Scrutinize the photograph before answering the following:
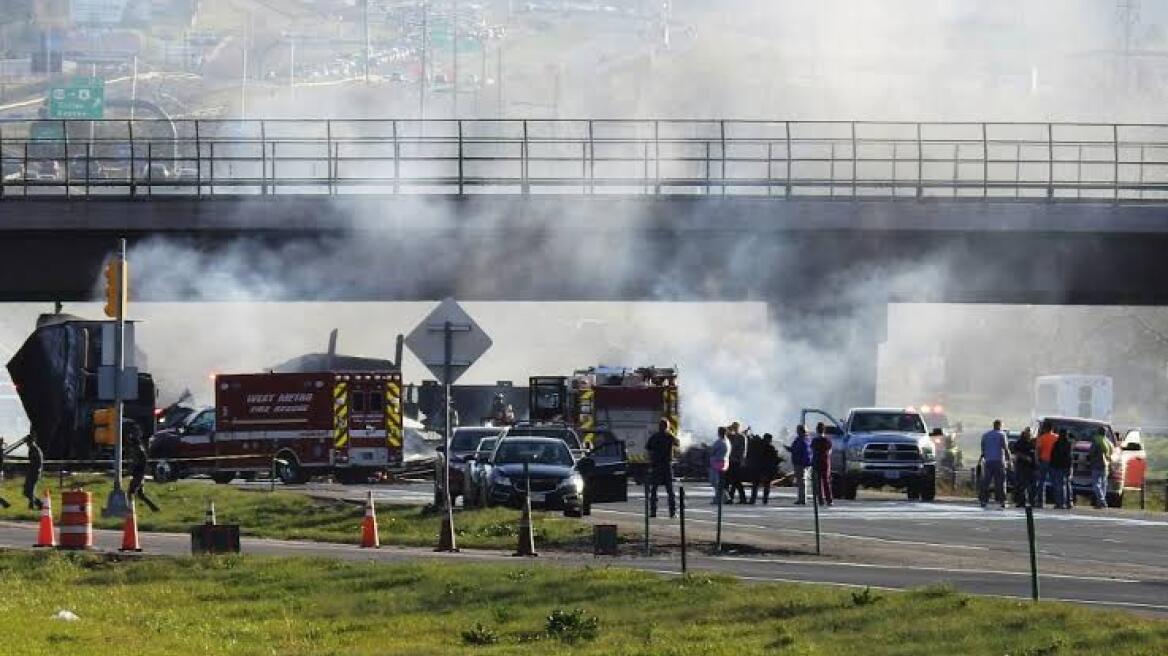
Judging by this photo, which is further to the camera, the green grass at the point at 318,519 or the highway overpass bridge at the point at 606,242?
the highway overpass bridge at the point at 606,242

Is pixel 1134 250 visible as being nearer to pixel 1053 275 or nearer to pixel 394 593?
pixel 1053 275

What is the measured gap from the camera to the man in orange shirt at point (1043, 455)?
4700cm

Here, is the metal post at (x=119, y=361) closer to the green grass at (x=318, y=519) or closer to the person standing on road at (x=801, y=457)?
the green grass at (x=318, y=519)

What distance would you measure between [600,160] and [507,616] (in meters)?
36.8

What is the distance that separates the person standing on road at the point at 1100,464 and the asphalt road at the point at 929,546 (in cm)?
293

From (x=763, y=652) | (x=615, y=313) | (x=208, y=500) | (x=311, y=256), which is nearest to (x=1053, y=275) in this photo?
(x=311, y=256)

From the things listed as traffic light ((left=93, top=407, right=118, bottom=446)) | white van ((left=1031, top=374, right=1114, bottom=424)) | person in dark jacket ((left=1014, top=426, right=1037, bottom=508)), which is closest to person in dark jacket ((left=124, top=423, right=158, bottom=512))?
traffic light ((left=93, top=407, right=118, bottom=446))

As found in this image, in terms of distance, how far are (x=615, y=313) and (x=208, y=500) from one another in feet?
421

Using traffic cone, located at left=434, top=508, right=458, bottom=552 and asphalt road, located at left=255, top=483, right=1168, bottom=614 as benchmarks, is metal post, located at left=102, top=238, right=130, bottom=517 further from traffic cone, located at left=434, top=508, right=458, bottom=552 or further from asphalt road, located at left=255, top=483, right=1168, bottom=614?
asphalt road, located at left=255, top=483, right=1168, bottom=614

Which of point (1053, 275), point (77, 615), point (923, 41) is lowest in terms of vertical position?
point (77, 615)

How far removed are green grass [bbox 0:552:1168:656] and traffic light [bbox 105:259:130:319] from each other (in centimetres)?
903

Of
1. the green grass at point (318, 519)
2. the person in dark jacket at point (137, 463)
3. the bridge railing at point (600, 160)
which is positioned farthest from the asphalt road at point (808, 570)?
the bridge railing at point (600, 160)

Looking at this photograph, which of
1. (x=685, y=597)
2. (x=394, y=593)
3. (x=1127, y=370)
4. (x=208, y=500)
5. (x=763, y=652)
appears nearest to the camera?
(x=763, y=652)

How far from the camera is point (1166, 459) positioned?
318ft
